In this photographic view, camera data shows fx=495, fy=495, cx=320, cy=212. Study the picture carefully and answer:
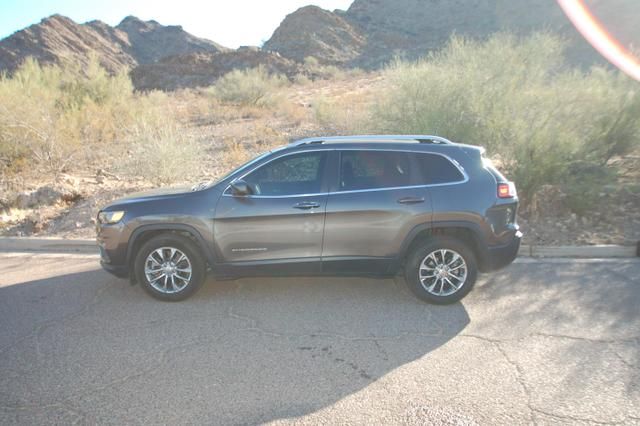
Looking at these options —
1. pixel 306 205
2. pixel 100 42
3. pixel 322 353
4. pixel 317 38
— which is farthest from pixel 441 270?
pixel 100 42

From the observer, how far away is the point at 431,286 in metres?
5.31

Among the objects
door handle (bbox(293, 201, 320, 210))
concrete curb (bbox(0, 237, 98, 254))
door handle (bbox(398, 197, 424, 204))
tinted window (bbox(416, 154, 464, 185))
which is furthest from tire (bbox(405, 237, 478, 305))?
concrete curb (bbox(0, 237, 98, 254))

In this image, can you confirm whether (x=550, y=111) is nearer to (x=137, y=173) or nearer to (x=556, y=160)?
(x=556, y=160)

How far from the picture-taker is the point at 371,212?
516cm

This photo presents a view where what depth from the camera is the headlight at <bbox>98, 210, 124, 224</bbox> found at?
17.7 ft

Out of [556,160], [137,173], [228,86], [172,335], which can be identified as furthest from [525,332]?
[228,86]

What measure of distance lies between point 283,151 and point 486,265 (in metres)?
2.50

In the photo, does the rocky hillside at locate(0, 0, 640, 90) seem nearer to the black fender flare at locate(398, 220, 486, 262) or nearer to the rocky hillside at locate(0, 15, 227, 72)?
the rocky hillside at locate(0, 15, 227, 72)

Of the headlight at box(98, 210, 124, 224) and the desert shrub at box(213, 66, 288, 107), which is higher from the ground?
the desert shrub at box(213, 66, 288, 107)

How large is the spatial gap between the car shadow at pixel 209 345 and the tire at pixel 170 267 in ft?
0.54

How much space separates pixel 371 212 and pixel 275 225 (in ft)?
3.33

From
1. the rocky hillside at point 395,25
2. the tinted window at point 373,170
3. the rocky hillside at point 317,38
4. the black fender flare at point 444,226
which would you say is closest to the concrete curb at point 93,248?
the black fender flare at point 444,226

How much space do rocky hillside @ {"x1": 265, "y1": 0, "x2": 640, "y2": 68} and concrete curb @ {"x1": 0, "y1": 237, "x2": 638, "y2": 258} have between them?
51081mm

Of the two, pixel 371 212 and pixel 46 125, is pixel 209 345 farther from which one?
pixel 46 125
